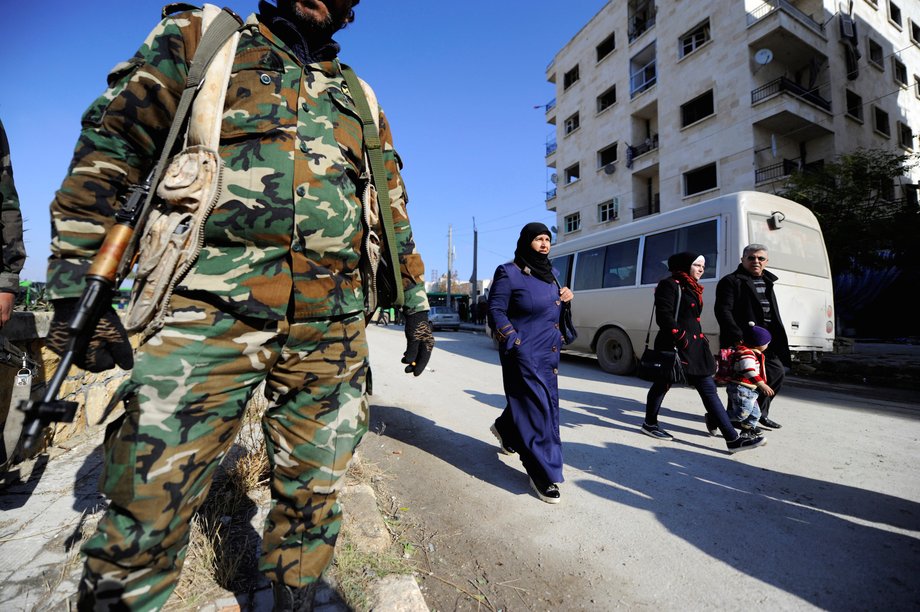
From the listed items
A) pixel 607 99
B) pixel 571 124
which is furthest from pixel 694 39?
pixel 571 124

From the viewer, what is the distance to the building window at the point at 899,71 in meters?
19.5

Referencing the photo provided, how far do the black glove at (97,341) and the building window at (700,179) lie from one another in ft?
63.2

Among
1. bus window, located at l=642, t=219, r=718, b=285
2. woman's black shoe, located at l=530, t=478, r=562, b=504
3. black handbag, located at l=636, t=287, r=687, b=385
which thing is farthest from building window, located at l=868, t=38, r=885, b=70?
woman's black shoe, located at l=530, t=478, r=562, b=504

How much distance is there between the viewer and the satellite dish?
14703mm

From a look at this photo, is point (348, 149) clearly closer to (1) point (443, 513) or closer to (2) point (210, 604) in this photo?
(2) point (210, 604)

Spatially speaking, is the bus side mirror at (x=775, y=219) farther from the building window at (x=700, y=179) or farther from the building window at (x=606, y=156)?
the building window at (x=606, y=156)

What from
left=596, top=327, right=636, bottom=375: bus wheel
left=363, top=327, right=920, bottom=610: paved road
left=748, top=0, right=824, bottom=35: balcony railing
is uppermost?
left=748, top=0, right=824, bottom=35: balcony railing

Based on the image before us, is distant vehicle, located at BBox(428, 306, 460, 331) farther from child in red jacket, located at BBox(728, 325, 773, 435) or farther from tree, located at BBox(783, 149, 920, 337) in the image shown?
child in red jacket, located at BBox(728, 325, 773, 435)

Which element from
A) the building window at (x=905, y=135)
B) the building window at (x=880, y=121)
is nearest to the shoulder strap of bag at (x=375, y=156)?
the building window at (x=880, y=121)

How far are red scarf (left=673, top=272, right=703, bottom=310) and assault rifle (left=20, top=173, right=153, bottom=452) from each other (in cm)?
406

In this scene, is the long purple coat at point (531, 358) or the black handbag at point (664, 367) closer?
the long purple coat at point (531, 358)

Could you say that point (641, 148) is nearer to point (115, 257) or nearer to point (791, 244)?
point (791, 244)

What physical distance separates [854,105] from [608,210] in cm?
1013

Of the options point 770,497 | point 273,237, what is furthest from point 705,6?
point 273,237
